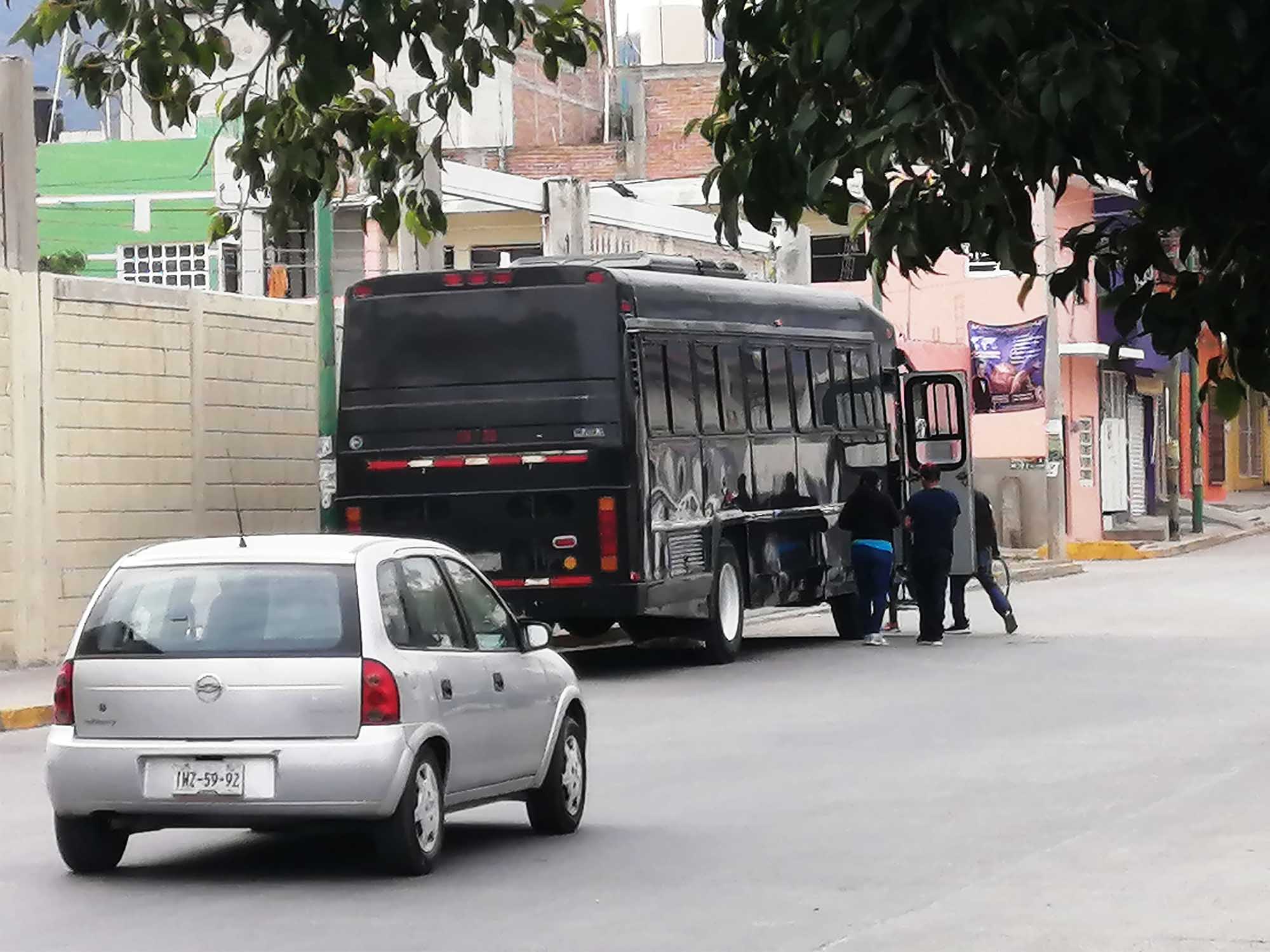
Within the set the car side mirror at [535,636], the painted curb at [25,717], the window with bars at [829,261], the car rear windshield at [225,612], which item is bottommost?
the painted curb at [25,717]

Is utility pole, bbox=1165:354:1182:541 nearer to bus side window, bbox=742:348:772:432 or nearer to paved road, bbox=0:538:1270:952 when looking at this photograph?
bus side window, bbox=742:348:772:432

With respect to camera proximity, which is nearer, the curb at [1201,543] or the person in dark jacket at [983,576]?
the person in dark jacket at [983,576]

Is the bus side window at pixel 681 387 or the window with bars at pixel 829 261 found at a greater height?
the window with bars at pixel 829 261

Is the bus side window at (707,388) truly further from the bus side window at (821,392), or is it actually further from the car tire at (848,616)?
the car tire at (848,616)

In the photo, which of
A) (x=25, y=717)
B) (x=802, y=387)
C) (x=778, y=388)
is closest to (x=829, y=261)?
(x=802, y=387)

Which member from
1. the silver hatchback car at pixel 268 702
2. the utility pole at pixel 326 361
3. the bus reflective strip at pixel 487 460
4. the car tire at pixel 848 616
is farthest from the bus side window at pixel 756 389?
the silver hatchback car at pixel 268 702

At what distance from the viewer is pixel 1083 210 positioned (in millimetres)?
54281

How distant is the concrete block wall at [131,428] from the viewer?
24797 mm

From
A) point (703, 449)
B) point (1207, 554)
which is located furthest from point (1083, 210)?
point (703, 449)

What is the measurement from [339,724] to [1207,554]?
41221mm

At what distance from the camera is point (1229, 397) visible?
6.28 meters

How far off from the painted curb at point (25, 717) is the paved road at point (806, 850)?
275mm

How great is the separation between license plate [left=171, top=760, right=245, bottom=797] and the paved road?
44cm

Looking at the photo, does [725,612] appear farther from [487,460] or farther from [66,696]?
[66,696]
